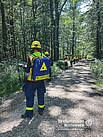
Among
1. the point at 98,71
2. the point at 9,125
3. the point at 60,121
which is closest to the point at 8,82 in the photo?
the point at 9,125

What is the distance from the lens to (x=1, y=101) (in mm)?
5492

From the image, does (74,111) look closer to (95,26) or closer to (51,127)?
(51,127)

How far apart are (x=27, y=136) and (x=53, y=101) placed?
222 cm

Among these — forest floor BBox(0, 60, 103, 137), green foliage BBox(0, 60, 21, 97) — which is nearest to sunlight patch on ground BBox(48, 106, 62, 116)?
forest floor BBox(0, 60, 103, 137)

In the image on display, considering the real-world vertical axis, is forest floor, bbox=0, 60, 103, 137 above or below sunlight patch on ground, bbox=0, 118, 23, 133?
above

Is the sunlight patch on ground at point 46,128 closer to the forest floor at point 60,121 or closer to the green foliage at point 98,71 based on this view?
the forest floor at point 60,121

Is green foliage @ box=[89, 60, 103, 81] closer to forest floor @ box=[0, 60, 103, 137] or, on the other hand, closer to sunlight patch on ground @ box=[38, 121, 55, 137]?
forest floor @ box=[0, 60, 103, 137]

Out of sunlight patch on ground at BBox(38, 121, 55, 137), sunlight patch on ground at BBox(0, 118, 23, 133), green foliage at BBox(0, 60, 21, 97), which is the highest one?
green foliage at BBox(0, 60, 21, 97)

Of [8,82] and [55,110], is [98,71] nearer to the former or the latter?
[55,110]

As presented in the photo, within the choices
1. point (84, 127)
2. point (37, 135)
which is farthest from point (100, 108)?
point (37, 135)

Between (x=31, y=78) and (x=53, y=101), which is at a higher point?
(x=31, y=78)

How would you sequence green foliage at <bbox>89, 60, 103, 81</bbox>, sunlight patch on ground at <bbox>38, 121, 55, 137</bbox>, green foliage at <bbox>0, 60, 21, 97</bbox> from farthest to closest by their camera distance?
green foliage at <bbox>89, 60, 103, 81</bbox>, green foliage at <bbox>0, 60, 21, 97</bbox>, sunlight patch on ground at <bbox>38, 121, 55, 137</bbox>

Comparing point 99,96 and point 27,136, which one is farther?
point 99,96

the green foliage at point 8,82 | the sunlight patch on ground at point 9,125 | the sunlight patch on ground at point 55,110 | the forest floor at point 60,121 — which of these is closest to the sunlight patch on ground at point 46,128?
the forest floor at point 60,121
